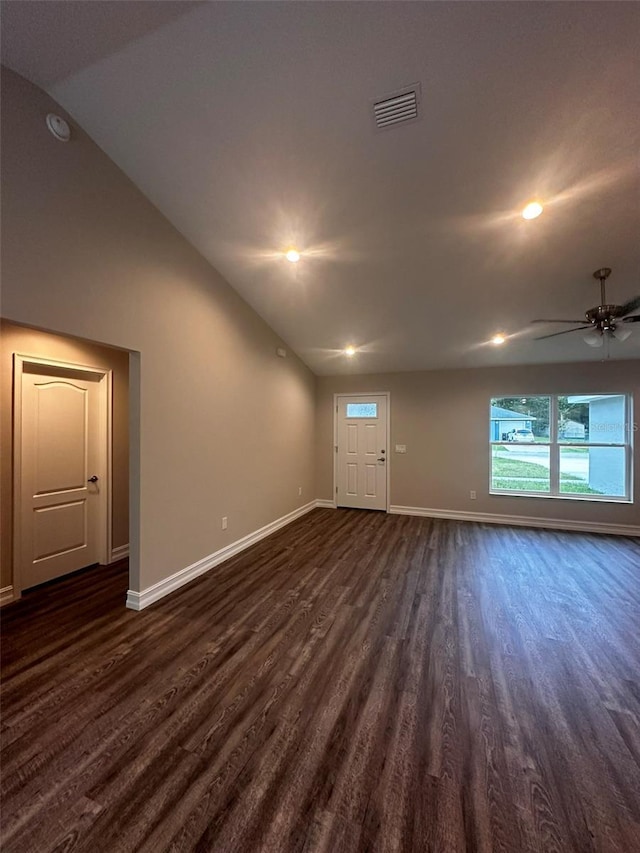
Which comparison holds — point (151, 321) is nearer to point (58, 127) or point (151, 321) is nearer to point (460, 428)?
point (58, 127)

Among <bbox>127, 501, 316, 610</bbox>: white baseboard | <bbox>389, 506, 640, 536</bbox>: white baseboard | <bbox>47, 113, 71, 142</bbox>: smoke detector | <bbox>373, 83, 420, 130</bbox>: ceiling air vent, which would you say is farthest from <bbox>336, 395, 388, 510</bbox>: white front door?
<bbox>47, 113, 71, 142</bbox>: smoke detector

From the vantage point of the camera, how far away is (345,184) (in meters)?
2.47

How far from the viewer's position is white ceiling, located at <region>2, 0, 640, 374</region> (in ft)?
5.45

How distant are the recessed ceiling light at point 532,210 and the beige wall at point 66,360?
12.1ft

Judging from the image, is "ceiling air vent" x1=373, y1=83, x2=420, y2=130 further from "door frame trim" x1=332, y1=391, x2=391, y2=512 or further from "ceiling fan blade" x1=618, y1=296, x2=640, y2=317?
"door frame trim" x1=332, y1=391, x2=391, y2=512

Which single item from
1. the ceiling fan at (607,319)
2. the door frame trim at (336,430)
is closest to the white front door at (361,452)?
the door frame trim at (336,430)

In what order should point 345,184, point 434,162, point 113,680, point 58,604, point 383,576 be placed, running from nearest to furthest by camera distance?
point 113,680 < point 434,162 < point 345,184 < point 58,604 < point 383,576

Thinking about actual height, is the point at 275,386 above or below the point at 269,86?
below

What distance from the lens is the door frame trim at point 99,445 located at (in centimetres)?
282

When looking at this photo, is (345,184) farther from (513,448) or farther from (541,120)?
(513,448)

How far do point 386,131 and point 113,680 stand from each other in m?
3.74

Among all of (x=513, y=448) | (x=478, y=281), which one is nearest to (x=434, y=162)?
(x=478, y=281)

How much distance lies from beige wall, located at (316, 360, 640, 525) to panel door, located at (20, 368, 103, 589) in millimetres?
3721

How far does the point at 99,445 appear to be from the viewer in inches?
140
